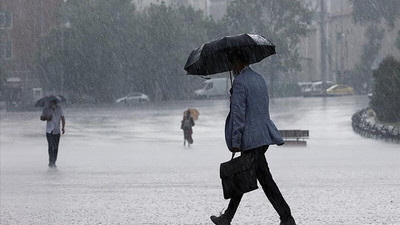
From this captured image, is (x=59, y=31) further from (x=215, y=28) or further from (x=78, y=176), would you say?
(x=78, y=176)

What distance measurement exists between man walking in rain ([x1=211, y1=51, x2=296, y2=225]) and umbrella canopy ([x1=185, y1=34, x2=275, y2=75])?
0.26m

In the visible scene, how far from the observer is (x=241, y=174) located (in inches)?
334

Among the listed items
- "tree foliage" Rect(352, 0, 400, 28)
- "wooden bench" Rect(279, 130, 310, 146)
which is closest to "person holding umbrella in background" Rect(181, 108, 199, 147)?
"wooden bench" Rect(279, 130, 310, 146)

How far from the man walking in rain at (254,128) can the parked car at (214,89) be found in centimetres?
7625

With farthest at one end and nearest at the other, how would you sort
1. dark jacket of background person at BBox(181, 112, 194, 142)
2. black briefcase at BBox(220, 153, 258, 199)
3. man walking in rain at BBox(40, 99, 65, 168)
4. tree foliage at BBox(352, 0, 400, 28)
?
tree foliage at BBox(352, 0, 400, 28), dark jacket of background person at BBox(181, 112, 194, 142), man walking in rain at BBox(40, 99, 65, 168), black briefcase at BBox(220, 153, 258, 199)

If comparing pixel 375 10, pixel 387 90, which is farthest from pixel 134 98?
pixel 387 90

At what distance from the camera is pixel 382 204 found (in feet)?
38.0

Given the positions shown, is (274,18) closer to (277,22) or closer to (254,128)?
(277,22)

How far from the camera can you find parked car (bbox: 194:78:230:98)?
85.2 m

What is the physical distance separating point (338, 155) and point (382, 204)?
12597 millimetres

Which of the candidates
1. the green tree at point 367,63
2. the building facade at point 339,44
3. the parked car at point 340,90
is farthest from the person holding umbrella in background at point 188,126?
the building facade at point 339,44

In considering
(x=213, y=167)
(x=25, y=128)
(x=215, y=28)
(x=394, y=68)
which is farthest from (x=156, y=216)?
(x=215, y=28)

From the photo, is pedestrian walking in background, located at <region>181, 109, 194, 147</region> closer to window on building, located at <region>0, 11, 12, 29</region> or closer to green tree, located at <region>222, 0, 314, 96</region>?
green tree, located at <region>222, 0, 314, 96</region>

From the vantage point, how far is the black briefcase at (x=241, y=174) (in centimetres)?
846
